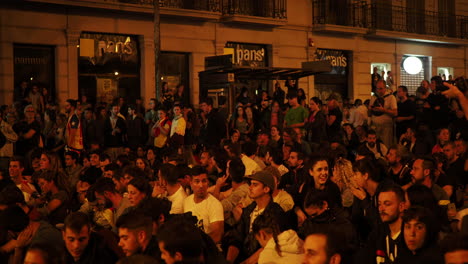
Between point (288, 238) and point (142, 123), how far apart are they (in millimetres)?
12135

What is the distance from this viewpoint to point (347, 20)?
29.6 m

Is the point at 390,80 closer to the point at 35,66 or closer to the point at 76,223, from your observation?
the point at 35,66

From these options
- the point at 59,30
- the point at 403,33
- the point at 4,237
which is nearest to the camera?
the point at 4,237

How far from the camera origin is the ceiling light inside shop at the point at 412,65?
32.9 meters

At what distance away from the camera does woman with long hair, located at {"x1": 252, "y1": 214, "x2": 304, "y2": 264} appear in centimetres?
614

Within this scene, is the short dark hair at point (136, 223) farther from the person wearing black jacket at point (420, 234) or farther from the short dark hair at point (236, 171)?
the short dark hair at point (236, 171)

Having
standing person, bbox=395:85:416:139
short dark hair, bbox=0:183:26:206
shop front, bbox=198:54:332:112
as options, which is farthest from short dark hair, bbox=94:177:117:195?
standing person, bbox=395:85:416:139

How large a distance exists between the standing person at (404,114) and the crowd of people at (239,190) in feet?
0.11

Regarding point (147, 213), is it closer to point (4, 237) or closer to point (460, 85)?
point (4, 237)

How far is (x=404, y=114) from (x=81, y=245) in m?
13.3

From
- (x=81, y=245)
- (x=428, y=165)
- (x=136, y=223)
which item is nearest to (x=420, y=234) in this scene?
(x=136, y=223)

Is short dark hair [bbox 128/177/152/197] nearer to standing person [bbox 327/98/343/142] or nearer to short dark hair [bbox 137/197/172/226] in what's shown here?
short dark hair [bbox 137/197/172/226]

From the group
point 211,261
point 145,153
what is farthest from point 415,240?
point 145,153

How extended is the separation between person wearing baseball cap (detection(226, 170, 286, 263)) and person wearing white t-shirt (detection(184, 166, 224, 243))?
29cm
